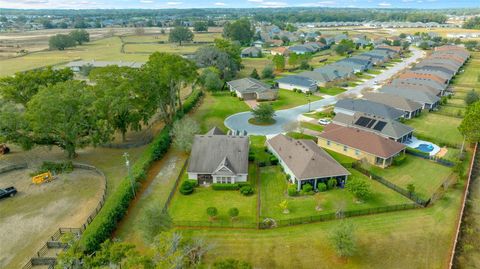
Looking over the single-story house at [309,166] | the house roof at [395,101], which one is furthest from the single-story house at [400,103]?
the single-story house at [309,166]

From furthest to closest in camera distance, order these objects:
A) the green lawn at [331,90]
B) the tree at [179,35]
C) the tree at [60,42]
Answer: the tree at [179,35]
the tree at [60,42]
the green lawn at [331,90]

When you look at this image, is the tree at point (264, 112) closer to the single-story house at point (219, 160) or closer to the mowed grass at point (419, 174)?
the single-story house at point (219, 160)

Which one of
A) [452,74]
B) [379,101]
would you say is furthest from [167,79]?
[452,74]

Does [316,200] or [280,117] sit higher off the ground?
[280,117]

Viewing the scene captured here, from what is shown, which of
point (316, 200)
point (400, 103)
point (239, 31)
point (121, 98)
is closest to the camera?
point (316, 200)

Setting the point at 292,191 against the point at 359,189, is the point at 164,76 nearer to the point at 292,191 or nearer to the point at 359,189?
the point at 292,191

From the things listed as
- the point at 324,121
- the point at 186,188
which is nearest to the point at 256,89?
the point at 324,121
